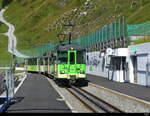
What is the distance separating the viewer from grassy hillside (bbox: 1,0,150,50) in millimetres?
103062

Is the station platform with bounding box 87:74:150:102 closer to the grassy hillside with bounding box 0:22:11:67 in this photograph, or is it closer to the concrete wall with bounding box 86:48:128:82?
the concrete wall with bounding box 86:48:128:82

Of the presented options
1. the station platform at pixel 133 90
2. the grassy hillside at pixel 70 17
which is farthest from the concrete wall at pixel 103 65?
the grassy hillside at pixel 70 17

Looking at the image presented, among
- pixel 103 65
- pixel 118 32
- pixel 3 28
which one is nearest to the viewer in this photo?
pixel 118 32

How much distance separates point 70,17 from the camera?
15125cm

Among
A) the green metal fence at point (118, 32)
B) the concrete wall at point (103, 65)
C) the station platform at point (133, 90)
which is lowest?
the station platform at point (133, 90)

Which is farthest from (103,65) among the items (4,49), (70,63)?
(4,49)

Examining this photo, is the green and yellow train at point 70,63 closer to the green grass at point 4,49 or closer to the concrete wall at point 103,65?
the concrete wall at point 103,65

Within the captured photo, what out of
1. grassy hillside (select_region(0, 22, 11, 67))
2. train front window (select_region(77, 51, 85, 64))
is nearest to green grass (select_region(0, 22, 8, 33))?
grassy hillside (select_region(0, 22, 11, 67))

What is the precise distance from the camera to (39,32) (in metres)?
160

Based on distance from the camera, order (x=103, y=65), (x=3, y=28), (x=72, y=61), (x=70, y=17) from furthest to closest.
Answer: (x=3, y=28) < (x=70, y=17) < (x=103, y=65) < (x=72, y=61)

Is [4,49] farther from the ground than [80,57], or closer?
farther from the ground

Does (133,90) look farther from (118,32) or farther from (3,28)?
(3,28)

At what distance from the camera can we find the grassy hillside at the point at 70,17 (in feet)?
338

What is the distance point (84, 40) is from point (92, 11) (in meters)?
75.2
